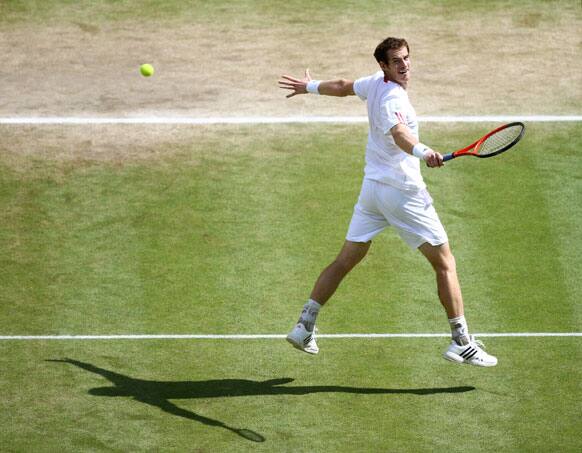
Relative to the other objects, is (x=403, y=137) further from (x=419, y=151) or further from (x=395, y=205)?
(x=395, y=205)

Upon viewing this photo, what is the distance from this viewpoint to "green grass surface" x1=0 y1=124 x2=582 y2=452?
9898 millimetres

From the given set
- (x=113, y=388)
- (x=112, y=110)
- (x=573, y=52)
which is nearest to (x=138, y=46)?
(x=112, y=110)

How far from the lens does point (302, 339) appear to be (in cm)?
1065

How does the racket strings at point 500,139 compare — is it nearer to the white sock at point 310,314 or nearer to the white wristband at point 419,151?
the white wristband at point 419,151

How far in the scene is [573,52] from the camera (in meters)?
16.8

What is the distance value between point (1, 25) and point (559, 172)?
7.95 meters

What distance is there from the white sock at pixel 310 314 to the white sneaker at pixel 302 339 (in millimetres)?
35

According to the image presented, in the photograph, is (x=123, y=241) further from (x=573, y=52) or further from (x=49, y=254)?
(x=573, y=52)

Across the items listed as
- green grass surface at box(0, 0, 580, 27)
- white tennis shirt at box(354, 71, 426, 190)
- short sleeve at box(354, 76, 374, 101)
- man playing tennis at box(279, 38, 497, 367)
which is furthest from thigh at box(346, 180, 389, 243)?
green grass surface at box(0, 0, 580, 27)

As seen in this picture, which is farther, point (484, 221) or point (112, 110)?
point (112, 110)

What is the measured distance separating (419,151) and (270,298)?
8.59ft

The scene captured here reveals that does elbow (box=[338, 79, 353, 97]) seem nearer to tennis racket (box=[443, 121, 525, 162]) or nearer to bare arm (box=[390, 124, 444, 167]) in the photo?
bare arm (box=[390, 124, 444, 167])

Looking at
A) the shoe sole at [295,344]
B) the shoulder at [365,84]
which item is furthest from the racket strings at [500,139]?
the shoe sole at [295,344]

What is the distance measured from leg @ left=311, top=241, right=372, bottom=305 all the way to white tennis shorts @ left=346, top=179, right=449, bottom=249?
66mm
